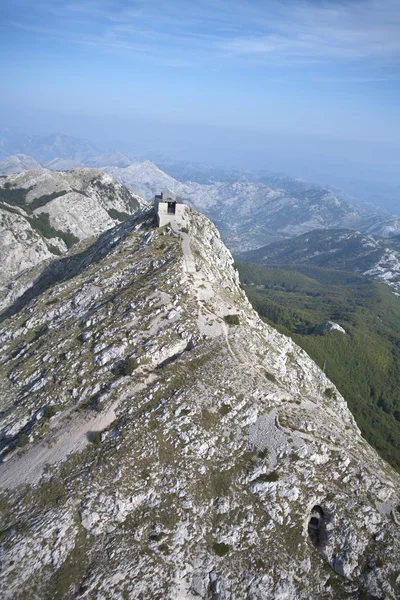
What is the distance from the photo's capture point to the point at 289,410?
5188 centimetres

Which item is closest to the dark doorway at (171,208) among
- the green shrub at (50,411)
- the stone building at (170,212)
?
the stone building at (170,212)

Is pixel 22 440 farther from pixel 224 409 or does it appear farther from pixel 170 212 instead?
pixel 170 212

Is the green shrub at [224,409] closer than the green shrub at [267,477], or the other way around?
the green shrub at [267,477]

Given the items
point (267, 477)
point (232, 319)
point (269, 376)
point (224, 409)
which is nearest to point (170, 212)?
point (232, 319)

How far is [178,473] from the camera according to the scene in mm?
43438

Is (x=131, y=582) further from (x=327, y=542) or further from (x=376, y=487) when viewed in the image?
(x=376, y=487)

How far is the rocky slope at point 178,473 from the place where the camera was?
118ft

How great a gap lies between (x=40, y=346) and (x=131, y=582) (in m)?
45.3

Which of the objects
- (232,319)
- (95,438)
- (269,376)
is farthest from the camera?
(232,319)

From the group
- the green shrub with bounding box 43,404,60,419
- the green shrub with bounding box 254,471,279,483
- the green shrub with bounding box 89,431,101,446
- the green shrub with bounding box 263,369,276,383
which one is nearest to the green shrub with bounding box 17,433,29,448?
the green shrub with bounding box 43,404,60,419

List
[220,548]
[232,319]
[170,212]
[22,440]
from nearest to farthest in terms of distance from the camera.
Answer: [220,548], [22,440], [232,319], [170,212]

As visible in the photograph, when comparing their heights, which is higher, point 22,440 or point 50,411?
point 50,411

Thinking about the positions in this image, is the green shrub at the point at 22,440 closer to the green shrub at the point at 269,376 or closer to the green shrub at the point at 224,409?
the green shrub at the point at 224,409

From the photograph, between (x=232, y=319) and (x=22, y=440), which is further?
(x=232, y=319)
